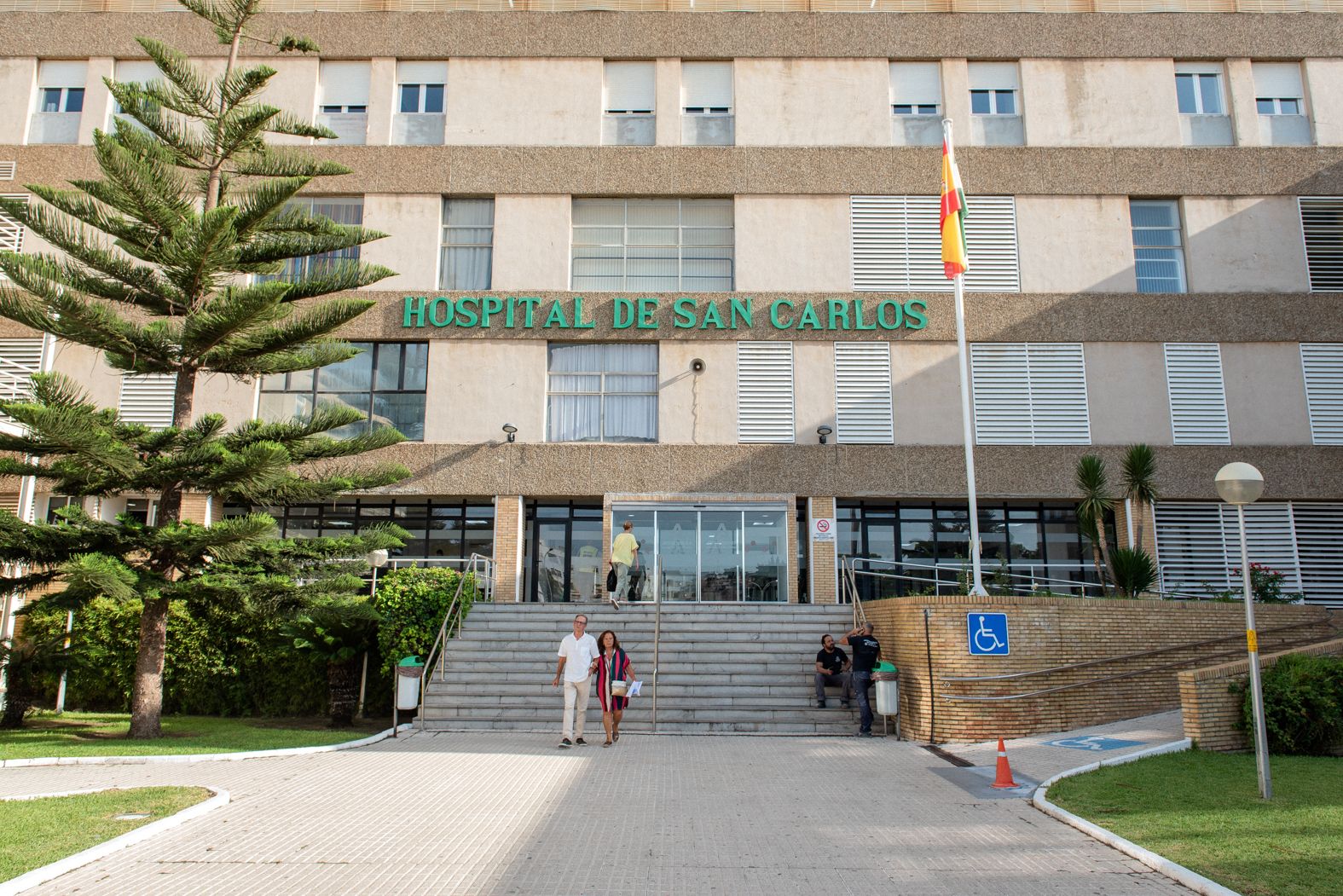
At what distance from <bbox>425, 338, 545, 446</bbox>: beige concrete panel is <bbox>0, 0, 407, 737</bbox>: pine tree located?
5185 millimetres

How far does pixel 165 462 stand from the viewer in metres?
12.8

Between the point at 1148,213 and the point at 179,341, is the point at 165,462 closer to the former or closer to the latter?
the point at 179,341

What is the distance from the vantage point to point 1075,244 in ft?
67.8

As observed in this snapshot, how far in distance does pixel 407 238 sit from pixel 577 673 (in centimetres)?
1200

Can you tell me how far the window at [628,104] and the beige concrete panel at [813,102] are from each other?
1958 mm

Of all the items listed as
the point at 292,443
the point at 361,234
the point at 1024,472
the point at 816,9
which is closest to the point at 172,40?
the point at 361,234

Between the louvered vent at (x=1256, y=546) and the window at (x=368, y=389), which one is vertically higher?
the window at (x=368, y=389)

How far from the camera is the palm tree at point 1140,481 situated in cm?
1862

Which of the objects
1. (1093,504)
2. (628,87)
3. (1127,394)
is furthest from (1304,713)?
(628,87)

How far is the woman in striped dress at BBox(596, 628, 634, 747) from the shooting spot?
40.5ft

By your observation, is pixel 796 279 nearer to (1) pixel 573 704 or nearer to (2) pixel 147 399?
(1) pixel 573 704

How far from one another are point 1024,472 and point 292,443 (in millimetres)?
13943

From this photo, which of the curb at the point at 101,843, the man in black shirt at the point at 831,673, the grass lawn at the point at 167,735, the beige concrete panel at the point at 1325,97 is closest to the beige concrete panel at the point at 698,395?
the man in black shirt at the point at 831,673

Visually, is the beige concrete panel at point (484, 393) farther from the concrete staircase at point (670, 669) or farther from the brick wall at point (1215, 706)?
the brick wall at point (1215, 706)
